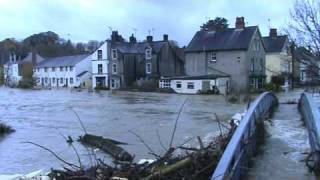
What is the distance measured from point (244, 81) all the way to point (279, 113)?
4445 cm

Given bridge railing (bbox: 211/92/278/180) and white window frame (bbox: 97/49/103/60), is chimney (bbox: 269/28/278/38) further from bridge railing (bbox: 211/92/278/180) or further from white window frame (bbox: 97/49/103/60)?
bridge railing (bbox: 211/92/278/180)

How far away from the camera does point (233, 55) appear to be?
61.6 meters

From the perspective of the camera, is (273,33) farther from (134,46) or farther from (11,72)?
(11,72)

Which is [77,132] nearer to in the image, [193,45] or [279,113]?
[279,113]

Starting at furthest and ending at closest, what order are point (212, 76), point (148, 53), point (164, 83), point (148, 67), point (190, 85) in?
point (148, 53) < point (148, 67) < point (164, 83) < point (190, 85) < point (212, 76)

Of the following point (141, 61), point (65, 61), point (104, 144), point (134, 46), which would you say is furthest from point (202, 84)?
point (104, 144)

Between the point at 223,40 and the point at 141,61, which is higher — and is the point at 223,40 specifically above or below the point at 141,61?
above

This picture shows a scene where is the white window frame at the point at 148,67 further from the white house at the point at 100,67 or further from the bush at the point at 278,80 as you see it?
the bush at the point at 278,80

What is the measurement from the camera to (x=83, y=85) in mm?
84250

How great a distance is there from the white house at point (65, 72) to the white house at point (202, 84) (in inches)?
1019

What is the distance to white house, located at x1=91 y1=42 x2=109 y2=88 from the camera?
250ft

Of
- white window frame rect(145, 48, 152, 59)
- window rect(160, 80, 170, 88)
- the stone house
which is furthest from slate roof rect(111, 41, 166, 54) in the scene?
window rect(160, 80, 170, 88)

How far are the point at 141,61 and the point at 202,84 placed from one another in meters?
17.5

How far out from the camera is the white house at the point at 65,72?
87312mm
